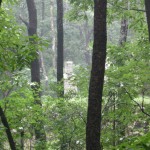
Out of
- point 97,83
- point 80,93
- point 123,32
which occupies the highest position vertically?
point 123,32

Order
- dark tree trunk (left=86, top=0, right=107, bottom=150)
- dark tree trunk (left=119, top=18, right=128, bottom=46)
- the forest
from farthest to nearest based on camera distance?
dark tree trunk (left=119, top=18, right=128, bottom=46) < dark tree trunk (left=86, top=0, right=107, bottom=150) < the forest

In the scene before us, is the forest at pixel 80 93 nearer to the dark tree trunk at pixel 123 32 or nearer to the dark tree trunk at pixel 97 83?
the dark tree trunk at pixel 97 83

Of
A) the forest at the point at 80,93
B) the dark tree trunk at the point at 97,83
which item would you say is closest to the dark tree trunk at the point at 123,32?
the forest at the point at 80,93

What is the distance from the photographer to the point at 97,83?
653cm

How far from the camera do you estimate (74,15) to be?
1276 cm

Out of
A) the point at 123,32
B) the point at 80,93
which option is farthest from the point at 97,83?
the point at 123,32

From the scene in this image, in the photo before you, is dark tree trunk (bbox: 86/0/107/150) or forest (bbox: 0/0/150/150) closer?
forest (bbox: 0/0/150/150)

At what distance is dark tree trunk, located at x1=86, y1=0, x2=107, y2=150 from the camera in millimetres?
6539

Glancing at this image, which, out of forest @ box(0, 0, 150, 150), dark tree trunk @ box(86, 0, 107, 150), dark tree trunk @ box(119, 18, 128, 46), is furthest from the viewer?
dark tree trunk @ box(119, 18, 128, 46)

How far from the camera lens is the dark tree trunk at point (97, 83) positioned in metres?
6.54

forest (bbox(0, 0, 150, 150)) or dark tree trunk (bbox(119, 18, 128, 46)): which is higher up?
dark tree trunk (bbox(119, 18, 128, 46))

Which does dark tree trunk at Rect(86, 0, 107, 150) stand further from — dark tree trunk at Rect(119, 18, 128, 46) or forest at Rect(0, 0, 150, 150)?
dark tree trunk at Rect(119, 18, 128, 46)

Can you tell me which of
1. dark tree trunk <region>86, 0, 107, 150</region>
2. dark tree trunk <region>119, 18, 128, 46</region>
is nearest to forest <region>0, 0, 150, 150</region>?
dark tree trunk <region>86, 0, 107, 150</region>

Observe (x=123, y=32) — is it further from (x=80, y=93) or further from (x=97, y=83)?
(x=97, y=83)
